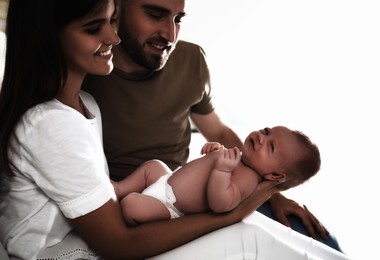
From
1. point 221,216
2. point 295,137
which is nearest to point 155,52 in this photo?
point 295,137

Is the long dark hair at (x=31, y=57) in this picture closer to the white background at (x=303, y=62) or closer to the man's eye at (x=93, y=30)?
the man's eye at (x=93, y=30)

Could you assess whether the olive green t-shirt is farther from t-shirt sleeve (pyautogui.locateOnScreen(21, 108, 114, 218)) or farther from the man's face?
t-shirt sleeve (pyautogui.locateOnScreen(21, 108, 114, 218))

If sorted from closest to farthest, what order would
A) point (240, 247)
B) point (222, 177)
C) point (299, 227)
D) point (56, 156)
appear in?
point (56, 156), point (240, 247), point (222, 177), point (299, 227)

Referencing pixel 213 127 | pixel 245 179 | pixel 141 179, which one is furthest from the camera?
pixel 213 127

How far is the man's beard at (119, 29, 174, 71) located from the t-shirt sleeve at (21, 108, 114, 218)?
0.70 metres

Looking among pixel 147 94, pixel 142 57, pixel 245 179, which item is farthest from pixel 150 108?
pixel 245 179

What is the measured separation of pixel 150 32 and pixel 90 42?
2.04 ft

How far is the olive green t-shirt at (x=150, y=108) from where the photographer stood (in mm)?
1779

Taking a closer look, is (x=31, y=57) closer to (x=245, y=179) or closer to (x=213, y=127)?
(x=245, y=179)

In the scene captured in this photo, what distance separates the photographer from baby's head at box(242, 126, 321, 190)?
146 cm

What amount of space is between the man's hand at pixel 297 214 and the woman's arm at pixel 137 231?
423 millimetres

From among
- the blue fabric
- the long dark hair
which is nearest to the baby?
the blue fabric

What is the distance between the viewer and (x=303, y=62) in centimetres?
466

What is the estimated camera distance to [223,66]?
475 cm
